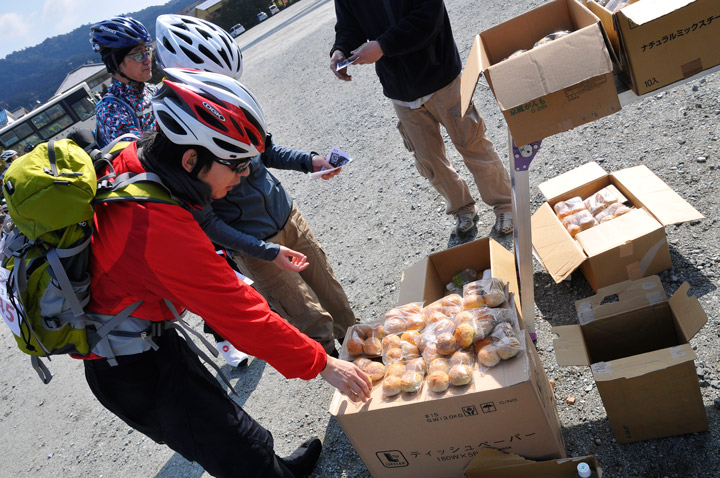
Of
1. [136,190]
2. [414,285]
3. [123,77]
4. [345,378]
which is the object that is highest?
[123,77]

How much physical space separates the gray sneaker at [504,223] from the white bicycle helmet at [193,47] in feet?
7.43

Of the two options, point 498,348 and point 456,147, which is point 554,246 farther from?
point 498,348

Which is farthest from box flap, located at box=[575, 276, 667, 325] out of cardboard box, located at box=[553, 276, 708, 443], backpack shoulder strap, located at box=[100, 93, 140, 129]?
backpack shoulder strap, located at box=[100, 93, 140, 129]

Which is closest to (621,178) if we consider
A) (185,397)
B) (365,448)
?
(365,448)

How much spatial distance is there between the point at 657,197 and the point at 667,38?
4.55 ft

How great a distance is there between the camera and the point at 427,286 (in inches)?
112

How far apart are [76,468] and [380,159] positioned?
4.49 m

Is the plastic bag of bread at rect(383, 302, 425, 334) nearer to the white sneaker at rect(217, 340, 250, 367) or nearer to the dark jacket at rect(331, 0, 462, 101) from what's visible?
the dark jacket at rect(331, 0, 462, 101)

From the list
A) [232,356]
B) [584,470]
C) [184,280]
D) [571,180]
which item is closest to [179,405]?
[184,280]

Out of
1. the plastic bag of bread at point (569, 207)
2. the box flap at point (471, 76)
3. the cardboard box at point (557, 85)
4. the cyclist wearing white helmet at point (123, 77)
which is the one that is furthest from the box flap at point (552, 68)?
the cyclist wearing white helmet at point (123, 77)

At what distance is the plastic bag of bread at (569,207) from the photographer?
10.4 feet

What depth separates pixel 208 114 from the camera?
1697 millimetres

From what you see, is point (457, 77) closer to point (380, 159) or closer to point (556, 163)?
point (556, 163)

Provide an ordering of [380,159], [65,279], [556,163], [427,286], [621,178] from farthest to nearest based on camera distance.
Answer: [380,159], [556,163], [621,178], [427,286], [65,279]
